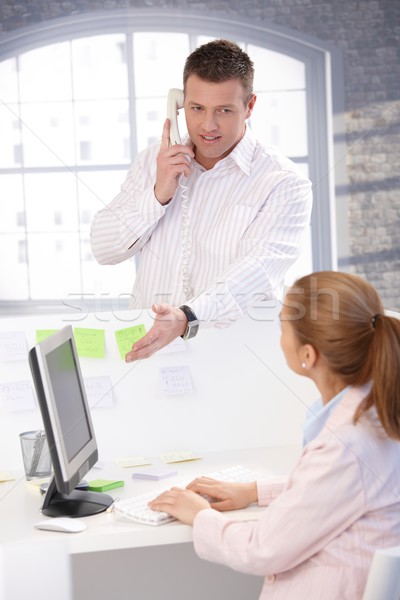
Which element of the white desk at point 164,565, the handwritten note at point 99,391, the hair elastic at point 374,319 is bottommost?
the white desk at point 164,565

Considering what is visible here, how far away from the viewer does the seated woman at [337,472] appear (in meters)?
1.24

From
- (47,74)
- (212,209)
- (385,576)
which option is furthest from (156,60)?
(385,576)

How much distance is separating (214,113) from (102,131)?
125 inches

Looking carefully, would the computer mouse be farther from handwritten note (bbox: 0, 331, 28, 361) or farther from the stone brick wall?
the stone brick wall

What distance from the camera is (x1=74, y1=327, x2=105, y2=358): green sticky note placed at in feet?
6.65

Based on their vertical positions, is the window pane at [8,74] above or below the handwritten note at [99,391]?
above

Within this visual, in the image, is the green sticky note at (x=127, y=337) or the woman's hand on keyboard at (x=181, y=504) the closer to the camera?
the woman's hand on keyboard at (x=181, y=504)

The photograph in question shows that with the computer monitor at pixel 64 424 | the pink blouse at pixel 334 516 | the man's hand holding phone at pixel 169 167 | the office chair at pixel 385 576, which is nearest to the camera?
the office chair at pixel 385 576

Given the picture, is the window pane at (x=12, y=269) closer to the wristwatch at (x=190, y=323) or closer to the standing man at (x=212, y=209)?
the standing man at (x=212, y=209)

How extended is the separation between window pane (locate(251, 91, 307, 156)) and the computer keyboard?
144 inches

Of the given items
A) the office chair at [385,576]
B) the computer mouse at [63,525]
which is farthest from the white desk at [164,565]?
the office chair at [385,576]

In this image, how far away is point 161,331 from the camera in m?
1.89

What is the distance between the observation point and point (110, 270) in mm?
5230

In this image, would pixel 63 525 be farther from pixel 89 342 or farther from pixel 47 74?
pixel 47 74
